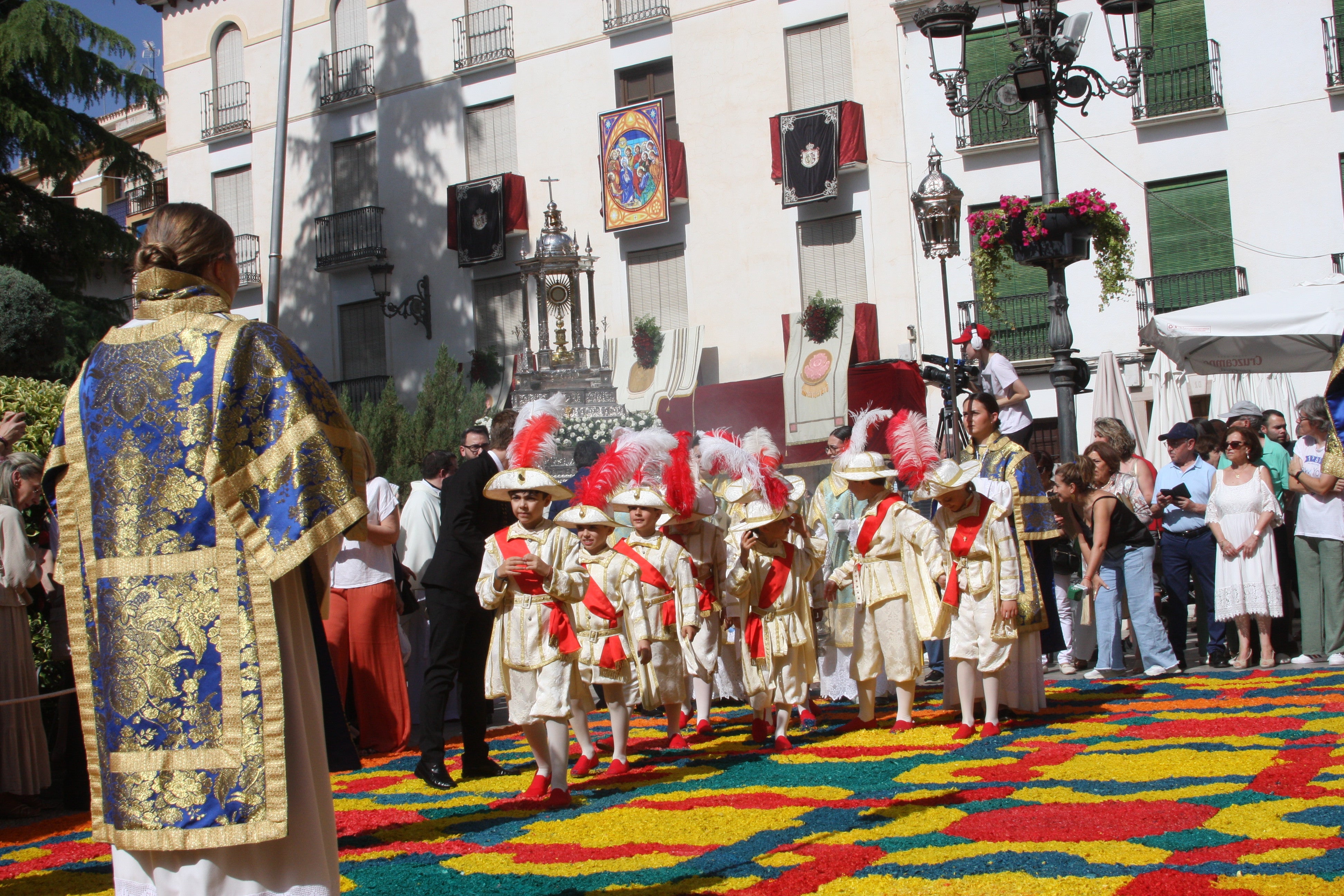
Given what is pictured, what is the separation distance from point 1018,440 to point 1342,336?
6569 mm

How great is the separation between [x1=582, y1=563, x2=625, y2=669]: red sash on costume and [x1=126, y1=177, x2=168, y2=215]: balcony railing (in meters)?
27.6

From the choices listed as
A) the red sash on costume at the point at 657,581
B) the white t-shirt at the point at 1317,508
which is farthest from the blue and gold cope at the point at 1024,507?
the white t-shirt at the point at 1317,508

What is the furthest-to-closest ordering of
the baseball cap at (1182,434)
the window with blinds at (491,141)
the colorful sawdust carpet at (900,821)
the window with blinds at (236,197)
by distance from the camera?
the window with blinds at (236,197), the window with blinds at (491,141), the baseball cap at (1182,434), the colorful sawdust carpet at (900,821)

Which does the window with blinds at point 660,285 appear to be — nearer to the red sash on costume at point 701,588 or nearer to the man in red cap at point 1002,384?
the man in red cap at point 1002,384

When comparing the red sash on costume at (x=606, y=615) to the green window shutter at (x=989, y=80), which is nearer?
the red sash on costume at (x=606, y=615)

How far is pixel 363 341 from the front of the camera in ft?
100

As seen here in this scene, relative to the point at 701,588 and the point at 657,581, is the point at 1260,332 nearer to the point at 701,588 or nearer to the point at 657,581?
the point at 701,588

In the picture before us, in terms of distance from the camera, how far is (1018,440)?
1130 cm

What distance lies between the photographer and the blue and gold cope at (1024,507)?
26.3ft

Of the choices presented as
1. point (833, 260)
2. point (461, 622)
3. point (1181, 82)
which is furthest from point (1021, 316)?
point (461, 622)

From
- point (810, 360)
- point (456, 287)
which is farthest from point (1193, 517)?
point (456, 287)

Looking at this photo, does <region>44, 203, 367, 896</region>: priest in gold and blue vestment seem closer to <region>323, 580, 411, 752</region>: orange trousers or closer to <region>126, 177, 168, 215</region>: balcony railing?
<region>323, 580, 411, 752</region>: orange trousers

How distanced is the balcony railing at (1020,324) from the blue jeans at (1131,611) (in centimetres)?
1293

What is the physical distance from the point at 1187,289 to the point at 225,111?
2193cm
